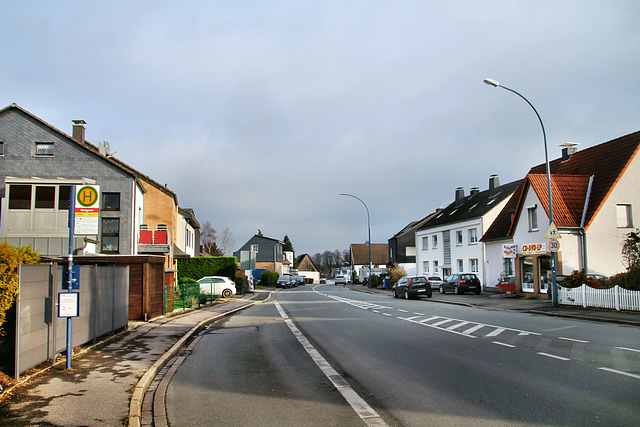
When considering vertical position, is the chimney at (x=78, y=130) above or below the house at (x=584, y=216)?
above

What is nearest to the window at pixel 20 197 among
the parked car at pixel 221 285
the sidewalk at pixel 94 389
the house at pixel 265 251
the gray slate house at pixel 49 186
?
the gray slate house at pixel 49 186

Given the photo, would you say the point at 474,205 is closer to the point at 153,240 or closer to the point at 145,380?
the point at 153,240

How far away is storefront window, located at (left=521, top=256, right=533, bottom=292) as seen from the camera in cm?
2850

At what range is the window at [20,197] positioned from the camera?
24.3m

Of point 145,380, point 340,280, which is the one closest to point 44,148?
point 145,380

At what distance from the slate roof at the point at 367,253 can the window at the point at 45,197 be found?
3134 inches

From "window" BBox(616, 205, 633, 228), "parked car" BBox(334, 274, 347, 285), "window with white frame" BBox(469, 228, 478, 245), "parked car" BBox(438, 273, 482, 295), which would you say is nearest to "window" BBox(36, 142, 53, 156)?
"parked car" BBox(438, 273, 482, 295)

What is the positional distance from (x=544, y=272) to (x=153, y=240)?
71.7 feet

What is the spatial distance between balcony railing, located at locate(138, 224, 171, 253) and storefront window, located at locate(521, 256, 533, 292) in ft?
67.7

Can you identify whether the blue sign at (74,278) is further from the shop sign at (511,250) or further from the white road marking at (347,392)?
the shop sign at (511,250)

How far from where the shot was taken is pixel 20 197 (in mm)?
24750

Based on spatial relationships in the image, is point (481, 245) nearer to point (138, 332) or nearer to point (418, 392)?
point (138, 332)

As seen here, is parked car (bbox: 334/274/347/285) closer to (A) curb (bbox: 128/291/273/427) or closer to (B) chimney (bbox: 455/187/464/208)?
(B) chimney (bbox: 455/187/464/208)

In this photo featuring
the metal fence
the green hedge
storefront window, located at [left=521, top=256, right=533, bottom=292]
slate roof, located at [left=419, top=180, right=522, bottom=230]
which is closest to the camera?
the metal fence
